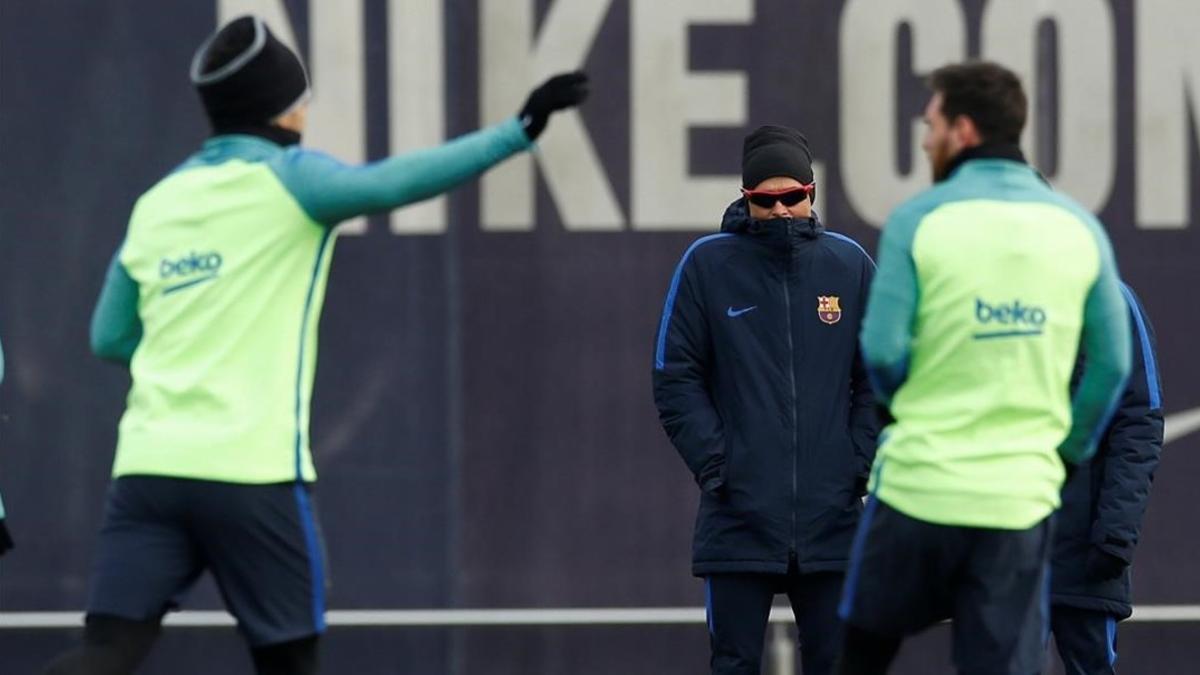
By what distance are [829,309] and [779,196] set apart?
0.31 m

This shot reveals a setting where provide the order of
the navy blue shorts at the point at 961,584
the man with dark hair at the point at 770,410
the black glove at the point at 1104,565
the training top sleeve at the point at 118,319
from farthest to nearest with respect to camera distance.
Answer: the black glove at the point at 1104,565
the man with dark hair at the point at 770,410
the training top sleeve at the point at 118,319
the navy blue shorts at the point at 961,584

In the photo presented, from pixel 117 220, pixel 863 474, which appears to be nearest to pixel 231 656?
pixel 117 220

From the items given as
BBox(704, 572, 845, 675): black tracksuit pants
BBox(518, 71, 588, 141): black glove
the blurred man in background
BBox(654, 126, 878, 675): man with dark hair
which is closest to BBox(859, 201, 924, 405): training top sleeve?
BBox(518, 71, 588, 141): black glove

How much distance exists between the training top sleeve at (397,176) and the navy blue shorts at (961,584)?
1083 millimetres

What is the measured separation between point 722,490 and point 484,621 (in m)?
1.80

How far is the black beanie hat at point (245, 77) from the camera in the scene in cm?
475

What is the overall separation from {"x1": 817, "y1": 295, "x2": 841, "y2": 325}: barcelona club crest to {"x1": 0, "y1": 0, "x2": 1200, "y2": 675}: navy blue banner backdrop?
159 centimetres

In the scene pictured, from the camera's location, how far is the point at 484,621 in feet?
24.5

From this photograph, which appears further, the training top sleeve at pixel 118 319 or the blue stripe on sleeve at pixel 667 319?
the blue stripe on sleeve at pixel 667 319

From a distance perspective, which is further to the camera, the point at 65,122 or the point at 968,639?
the point at 65,122

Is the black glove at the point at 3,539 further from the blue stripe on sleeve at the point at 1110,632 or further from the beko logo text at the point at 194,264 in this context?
the blue stripe on sleeve at the point at 1110,632

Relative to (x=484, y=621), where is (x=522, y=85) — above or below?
above

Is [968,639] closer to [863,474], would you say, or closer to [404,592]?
[863,474]

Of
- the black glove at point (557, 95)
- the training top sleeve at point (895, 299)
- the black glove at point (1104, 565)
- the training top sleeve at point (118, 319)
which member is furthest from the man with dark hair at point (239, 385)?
the black glove at point (1104, 565)
